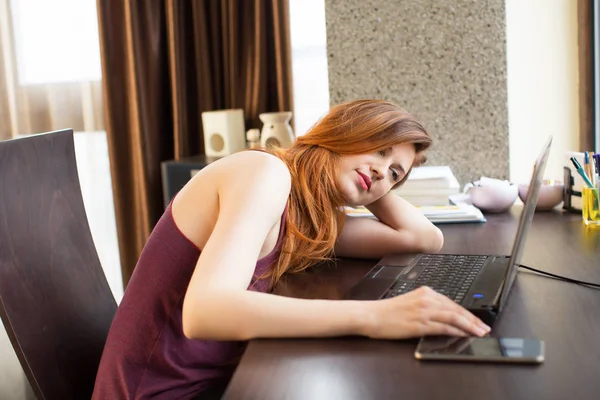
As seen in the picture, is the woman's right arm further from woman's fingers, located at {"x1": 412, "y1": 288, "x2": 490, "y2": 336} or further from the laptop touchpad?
the laptop touchpad

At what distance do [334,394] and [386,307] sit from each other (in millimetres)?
220

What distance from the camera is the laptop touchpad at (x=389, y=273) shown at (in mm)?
1396

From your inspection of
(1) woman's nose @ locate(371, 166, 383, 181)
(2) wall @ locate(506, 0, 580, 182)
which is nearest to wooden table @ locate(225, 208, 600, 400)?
(1) woman's nose @ locate(371, 166, 383, 181)

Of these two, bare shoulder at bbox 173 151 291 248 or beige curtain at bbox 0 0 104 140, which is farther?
beige curtain at bbox 0 0 104 140

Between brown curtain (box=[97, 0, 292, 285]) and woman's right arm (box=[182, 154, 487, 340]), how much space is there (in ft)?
6.68

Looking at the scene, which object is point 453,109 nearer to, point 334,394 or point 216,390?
point 216,390

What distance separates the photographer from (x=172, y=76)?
316 centimetres

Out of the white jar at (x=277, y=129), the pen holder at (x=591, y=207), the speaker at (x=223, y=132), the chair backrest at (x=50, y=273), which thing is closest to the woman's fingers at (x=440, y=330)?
the chair backrest at (x=50, y=273)

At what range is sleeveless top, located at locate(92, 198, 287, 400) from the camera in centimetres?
132

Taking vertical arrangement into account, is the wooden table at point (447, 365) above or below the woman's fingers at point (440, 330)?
below

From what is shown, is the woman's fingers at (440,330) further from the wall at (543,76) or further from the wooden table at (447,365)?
the wall at (543,76)

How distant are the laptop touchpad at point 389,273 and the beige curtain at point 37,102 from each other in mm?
2138

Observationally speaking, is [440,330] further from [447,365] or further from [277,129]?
[277,129]

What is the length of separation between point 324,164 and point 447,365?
24.5 inches
